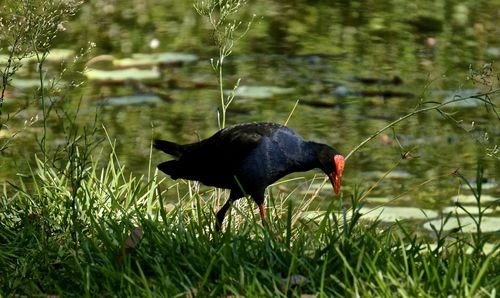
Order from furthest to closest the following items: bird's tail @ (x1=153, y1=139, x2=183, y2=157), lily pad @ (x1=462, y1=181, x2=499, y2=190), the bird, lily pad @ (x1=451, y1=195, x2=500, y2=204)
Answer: lily pad @ (x1=462, y1=181, x2=499, y2=190)
lily pad @ (x1=451, y1=195, x2=500, y2=204)
bird's tail @ (x1=153, y1=139, x2=183, y2=157)
the bird

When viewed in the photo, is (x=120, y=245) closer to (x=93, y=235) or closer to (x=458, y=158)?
(x=93, y=235)

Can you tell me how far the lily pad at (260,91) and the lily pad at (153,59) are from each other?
3.81 ft

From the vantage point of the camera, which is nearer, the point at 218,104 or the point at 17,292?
the point at 17,292

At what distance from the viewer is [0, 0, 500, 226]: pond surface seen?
26.1 feet

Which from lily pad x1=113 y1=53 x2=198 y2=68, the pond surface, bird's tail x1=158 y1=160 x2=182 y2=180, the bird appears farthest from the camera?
lily pad x1=113 y1=53 x2=198 y2=68

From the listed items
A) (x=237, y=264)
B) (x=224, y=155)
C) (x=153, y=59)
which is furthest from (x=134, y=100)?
(x=237, y=264)

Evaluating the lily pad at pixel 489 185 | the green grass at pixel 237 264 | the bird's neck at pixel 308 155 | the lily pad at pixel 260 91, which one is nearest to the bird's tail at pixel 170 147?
the bird's neck at pixel 308 155

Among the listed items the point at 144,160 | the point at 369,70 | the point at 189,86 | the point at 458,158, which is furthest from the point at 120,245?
the point at 369,70

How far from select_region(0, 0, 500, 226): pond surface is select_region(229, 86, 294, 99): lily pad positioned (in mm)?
15

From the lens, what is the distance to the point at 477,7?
1313 centimetres

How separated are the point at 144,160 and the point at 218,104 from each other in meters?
1.47

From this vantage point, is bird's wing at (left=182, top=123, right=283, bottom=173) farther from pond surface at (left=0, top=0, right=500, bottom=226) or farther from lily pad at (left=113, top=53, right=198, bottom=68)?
lily pad at (left=113, top=53, right=198, bottom=68)

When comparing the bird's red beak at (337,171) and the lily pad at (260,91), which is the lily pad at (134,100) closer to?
the lily pad at (260,91)

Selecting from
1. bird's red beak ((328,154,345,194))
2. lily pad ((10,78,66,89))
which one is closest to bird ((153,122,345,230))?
bird's red beak ((328,154,345,194))
